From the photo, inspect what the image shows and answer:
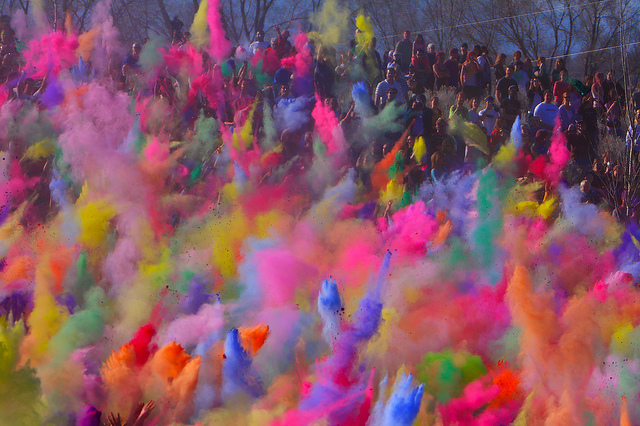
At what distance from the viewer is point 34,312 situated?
10.7ft

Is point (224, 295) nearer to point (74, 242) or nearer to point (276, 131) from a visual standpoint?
point (74, 242)

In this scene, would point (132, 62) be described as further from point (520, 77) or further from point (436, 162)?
point (520, 77)

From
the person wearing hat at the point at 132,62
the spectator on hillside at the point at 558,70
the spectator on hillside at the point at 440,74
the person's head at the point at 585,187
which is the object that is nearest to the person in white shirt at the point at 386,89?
the spectator on hillside at the point at 440,74

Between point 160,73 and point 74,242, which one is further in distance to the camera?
point 160,73

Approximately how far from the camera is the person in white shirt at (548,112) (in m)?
5.97

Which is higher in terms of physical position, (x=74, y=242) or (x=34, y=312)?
(x=74, y=242)

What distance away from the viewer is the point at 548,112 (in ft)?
19.7

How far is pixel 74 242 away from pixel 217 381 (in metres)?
1.96

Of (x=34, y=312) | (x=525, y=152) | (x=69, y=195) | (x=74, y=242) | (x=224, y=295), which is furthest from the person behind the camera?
(x=525, y=152)

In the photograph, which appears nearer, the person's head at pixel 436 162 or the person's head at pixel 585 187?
the person's head at pixel 585 187

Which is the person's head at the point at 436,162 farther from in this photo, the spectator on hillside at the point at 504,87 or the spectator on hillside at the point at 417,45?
the spectator on hillside at the point at 417,45

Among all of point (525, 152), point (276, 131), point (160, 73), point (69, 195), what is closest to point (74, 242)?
point (69, 195)

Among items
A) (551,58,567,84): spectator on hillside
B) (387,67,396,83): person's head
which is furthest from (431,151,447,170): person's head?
(551,58,567,84): spectator on hillside

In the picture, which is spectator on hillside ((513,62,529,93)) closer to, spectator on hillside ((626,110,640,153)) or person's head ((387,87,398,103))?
spectator on hillside ((626,110,640,153))
